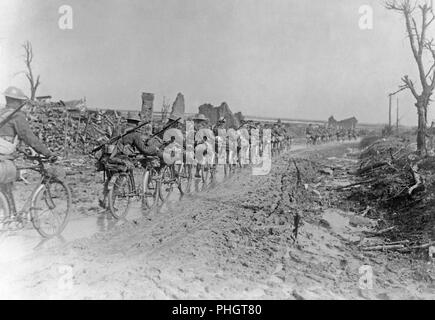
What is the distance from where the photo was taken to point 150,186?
733 centimetres

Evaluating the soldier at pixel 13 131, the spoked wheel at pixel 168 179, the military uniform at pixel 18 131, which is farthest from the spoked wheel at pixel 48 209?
the spoked wheel at pixel 168 179

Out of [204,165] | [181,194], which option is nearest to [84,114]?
[204,165]

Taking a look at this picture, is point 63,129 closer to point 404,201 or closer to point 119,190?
point 119,190

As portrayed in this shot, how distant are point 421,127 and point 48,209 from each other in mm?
14184

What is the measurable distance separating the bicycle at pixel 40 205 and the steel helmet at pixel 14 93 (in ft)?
2.57

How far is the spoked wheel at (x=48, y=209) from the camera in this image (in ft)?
14.8

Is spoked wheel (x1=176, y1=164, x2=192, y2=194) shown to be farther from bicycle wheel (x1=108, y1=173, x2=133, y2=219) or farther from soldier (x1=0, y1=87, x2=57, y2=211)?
Answer: soldier (x1=0, y1=87, x2=57, y2=211)

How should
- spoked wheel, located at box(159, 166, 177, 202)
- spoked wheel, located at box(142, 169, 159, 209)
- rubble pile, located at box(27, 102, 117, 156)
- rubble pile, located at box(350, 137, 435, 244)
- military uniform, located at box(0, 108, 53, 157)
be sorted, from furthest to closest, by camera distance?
rubble pile, located at box(27, 102, 117, 156)
spoked wheel, located at box(159, 166, 177, 202)
spoked wheel, located at box(142, 169, 159, 209)
rubble pile, located at box(350, 137, 435, 244)
military uniform, located at box(0, 108, 53, 157)

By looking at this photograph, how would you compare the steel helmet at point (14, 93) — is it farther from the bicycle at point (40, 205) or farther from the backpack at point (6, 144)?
the bicycle at point (40, 205)

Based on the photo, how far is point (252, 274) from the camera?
3848mm

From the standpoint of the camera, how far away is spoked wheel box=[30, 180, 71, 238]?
4512mm

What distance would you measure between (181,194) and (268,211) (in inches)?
103

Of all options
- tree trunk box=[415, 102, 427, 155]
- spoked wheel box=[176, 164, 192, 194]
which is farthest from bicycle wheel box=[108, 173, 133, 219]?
tree trunk box=[415, 102, 427, 155]

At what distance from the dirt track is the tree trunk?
27.0 feet
